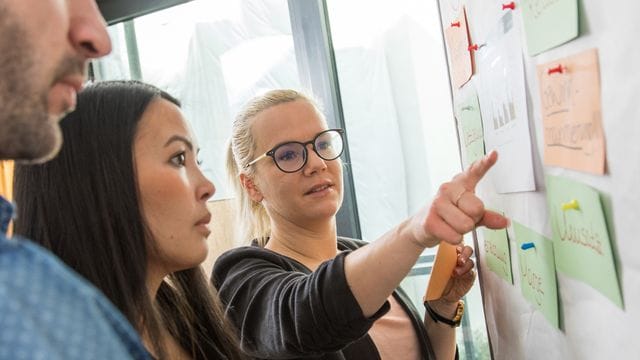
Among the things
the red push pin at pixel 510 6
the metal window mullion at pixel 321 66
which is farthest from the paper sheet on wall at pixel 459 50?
the metal window mullion at pixel 321 66

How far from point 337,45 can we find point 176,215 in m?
1.22

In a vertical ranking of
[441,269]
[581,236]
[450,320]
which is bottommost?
[450,320]

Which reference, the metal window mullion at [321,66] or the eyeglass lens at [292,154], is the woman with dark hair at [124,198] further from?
the metal window mullion at [321,66]

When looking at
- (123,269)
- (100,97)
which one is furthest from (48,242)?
(100,97)

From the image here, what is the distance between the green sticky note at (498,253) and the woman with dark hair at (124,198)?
0.44 m

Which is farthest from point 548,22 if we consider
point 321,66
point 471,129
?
point 321,66

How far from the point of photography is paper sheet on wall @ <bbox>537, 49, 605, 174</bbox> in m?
0.46

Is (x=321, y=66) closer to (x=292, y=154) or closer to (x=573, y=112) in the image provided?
(x=292, y=154)

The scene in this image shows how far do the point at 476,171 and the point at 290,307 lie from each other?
1.05 feet

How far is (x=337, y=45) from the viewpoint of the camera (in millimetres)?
1854

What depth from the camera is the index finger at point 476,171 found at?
2.00ft

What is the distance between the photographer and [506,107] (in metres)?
0.69

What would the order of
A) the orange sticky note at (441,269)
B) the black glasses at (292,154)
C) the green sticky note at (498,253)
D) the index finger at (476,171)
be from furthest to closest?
the black glasses at (292,154) → the orange sticky note at (441,269) → the green sticky note at (498,253) → the index finger at (476,171)

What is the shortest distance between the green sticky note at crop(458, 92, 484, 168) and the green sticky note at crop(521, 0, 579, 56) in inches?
10.6
